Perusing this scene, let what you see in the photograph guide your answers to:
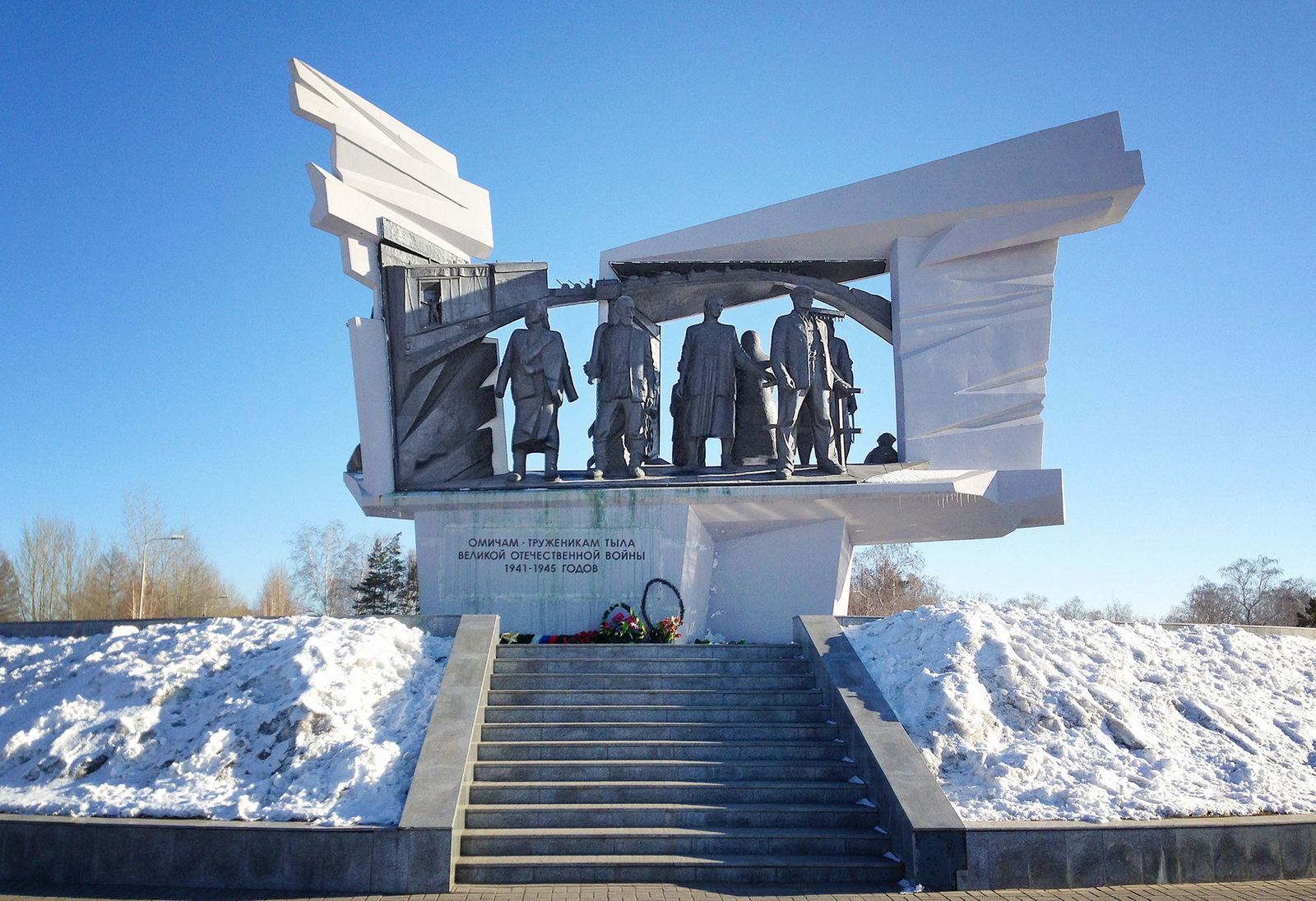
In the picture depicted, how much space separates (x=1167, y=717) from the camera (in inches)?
331

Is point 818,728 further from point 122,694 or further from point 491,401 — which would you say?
point 491,401

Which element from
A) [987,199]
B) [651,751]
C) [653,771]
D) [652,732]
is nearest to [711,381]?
[987,199]

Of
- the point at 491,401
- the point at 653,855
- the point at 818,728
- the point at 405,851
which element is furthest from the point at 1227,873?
the point at 491,401

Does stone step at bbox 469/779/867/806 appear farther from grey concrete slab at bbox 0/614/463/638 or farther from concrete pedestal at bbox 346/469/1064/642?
concrete pedestal at bbox 346/469/1064/642

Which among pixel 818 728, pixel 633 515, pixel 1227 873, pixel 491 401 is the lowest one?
pixel 1227 873

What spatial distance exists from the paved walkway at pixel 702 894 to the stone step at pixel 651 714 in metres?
2.00

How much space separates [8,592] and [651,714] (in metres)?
30.2

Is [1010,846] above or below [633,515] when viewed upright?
below

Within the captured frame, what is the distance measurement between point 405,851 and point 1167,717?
6001 mm

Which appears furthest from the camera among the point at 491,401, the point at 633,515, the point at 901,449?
the point at 491,401

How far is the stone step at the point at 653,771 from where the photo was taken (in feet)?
26.0

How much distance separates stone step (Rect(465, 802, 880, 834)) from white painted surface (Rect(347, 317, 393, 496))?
717 centimetres

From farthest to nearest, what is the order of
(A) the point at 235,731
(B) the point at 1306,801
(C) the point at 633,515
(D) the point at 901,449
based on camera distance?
(D) the point at 901,449, (C) the point at 633,515, (A) the point at 235,731, (B) the point at 1306,801

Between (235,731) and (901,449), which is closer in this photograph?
(235,731)
